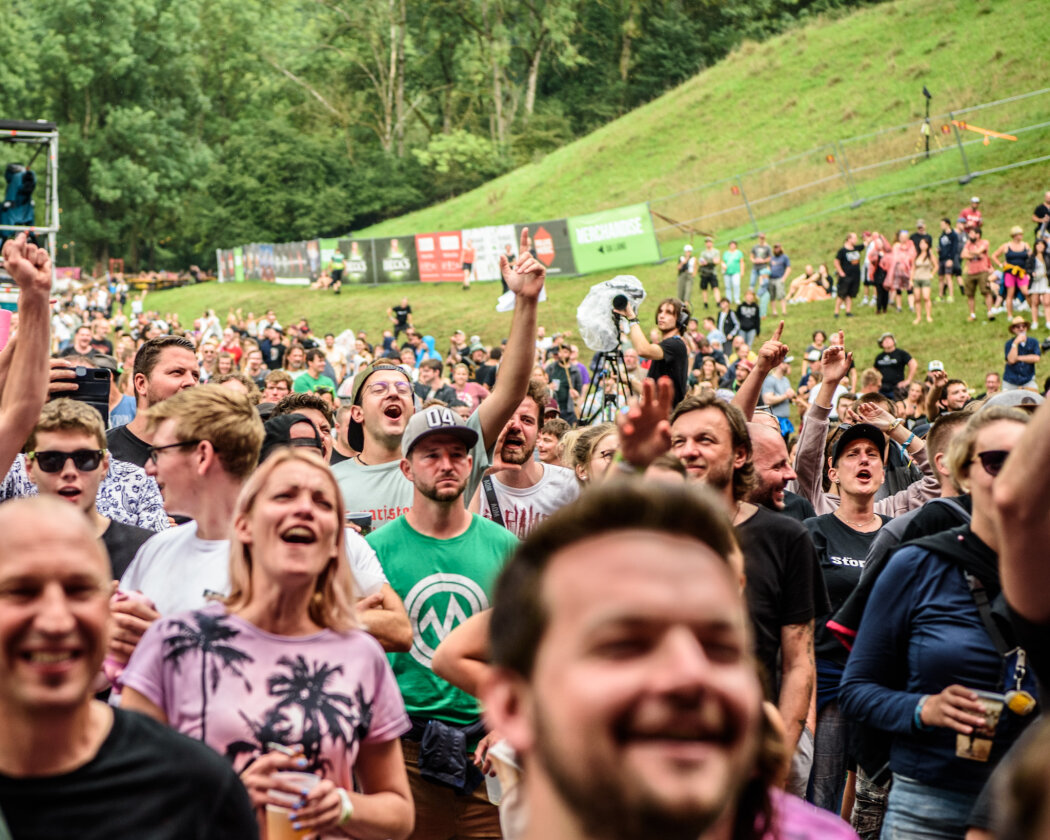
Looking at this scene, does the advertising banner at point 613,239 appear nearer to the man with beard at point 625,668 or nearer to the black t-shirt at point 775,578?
the black t-shirt at point 775,578

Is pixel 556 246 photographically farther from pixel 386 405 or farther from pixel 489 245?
pixel 386 405

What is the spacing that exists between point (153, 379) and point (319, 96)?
75.6 meters

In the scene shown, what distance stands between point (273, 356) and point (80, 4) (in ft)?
170

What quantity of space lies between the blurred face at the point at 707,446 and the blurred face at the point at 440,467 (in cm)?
89

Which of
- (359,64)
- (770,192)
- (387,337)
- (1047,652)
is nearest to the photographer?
(1047,652)

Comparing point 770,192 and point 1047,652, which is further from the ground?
point 770,192

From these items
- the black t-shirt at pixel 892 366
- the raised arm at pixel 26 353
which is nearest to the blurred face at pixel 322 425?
the raised arm at pixel 26 353

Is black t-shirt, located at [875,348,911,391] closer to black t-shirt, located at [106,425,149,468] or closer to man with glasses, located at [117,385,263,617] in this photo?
black t-shirt, located at [106,425,149,468]

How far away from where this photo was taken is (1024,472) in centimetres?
254

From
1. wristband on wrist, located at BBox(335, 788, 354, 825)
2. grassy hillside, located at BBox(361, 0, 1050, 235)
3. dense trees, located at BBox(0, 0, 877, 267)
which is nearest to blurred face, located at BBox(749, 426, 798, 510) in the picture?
wristband on wrist, located at BBox(335, 788, 354, 825)

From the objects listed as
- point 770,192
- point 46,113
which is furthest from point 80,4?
point 770,192

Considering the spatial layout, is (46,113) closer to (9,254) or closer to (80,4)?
(80,4)

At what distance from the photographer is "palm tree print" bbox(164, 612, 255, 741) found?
3037mm

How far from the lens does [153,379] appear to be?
6281mm
